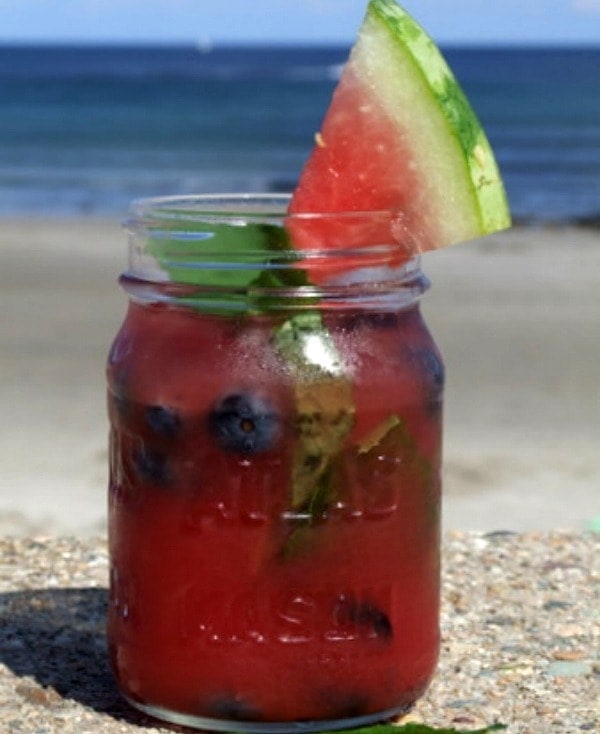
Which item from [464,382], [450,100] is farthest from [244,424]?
[464,382]

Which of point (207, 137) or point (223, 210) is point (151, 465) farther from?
point (207, 137)

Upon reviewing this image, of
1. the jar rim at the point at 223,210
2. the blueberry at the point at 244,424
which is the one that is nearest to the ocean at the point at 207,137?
the jar rim at the point at 223,210

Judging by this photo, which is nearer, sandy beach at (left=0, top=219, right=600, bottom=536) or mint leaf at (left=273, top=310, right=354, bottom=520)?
mint leaf at (left=273, top=310, right=354, bottom=520)

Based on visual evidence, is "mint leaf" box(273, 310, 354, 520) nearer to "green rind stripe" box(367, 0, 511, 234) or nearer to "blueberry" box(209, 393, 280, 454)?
"blueberry" box(209, 393, 280, 454)

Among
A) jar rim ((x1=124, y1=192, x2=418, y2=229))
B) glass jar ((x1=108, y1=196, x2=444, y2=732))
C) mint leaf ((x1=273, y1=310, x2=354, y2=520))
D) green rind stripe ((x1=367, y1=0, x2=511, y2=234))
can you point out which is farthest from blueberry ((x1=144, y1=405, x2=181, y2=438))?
green rind stripe ((x1=367, y1=0, x2=511, y2=234))

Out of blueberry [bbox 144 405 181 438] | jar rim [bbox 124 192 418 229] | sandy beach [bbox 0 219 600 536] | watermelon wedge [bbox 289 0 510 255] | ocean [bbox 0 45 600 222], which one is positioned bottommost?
ocean [bbox 0 45 600 222]

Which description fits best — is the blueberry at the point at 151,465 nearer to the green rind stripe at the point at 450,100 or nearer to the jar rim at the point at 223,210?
the jar rim at the point at 223,210

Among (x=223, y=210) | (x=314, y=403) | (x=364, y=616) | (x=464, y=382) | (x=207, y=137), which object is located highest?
(x=223, y=210)
